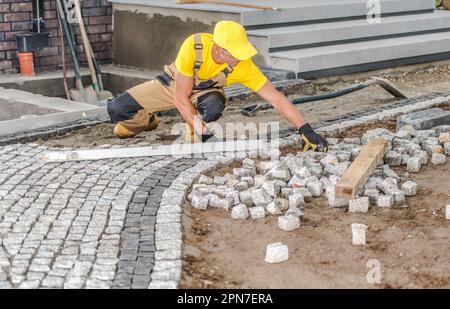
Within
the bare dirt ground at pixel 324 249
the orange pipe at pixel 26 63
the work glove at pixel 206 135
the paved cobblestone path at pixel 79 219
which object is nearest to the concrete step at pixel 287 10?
the orange pipe at pixel 26 63

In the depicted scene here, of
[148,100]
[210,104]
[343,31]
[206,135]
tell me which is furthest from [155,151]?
[343,31]

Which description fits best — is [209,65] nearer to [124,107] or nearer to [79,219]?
[124,107]

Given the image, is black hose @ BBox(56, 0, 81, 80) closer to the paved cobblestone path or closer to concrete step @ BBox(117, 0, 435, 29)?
concrete step @ BBox(117, 0, 435, 29)

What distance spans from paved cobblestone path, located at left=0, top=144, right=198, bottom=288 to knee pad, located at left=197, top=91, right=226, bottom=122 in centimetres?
72

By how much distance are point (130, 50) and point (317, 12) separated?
A: 8.16 feet

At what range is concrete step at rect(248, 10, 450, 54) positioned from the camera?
10.5 m

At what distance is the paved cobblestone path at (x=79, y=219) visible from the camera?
190 inches

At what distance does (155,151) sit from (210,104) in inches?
27.0

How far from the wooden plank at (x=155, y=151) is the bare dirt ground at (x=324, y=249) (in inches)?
50.2

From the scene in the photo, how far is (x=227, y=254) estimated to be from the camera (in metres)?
5.38

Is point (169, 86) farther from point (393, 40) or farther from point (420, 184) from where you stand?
point (393, 40)

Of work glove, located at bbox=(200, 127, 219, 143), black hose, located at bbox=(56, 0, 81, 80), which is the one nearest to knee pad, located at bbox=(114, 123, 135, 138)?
work glove, located at bbox=(200, 127, 219, 143)
